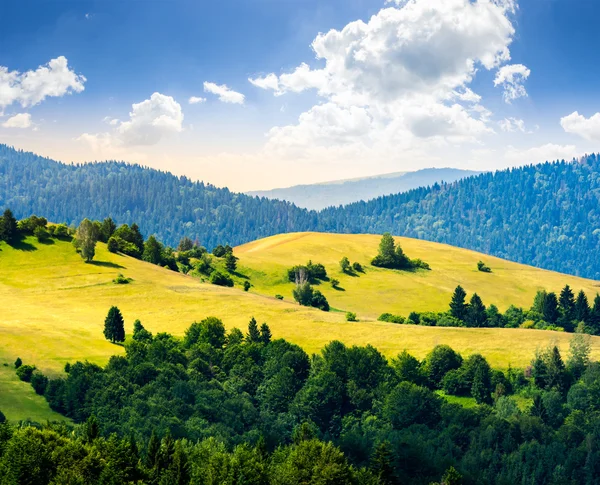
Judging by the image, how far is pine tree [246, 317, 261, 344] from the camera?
121438 millimetres

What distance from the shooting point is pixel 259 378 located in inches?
4281

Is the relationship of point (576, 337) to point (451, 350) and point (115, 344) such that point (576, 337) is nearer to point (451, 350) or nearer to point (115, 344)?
point (451, 350)

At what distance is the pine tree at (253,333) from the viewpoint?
121438 mm

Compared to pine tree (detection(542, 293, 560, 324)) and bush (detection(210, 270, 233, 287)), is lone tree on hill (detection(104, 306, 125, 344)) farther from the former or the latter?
pine tree (detection(542, 293, 560, 324))

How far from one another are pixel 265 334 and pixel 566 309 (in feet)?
325

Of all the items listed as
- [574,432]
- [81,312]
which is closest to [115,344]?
[81,312]

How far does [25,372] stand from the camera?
3775 inches

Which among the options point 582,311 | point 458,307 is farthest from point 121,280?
point 582,311

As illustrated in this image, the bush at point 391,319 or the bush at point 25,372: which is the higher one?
the bush at point 391,319

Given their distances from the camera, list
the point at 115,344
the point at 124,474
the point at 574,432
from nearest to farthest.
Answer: the point at 124,474 → the point at 574,432 → the point at 115,344

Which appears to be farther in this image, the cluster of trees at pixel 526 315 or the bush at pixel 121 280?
the cluster of trees at pixel 526 315

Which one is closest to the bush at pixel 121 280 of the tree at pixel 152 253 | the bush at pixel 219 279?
the bush at pixel 219 279

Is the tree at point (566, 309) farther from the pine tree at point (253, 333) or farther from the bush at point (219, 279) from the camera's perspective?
the pine tree at point (253, 333)

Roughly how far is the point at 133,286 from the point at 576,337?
301 ft
